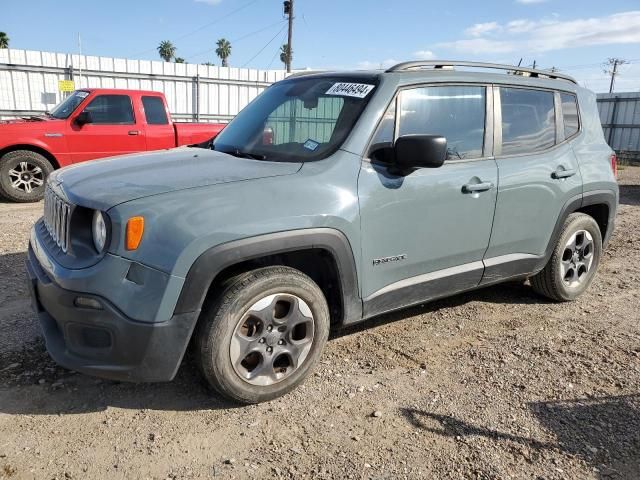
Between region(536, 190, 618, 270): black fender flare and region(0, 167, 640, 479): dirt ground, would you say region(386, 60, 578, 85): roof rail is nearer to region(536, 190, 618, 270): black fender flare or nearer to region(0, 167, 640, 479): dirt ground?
region(536, 190, 618, 270): black fender flare

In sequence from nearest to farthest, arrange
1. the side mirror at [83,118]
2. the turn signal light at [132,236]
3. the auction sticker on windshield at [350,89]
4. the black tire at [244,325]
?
the turn signal light at [132,236], the black tire at [244,325], the auction sticker on windshield at [350,89], the side mirror at [83,118]

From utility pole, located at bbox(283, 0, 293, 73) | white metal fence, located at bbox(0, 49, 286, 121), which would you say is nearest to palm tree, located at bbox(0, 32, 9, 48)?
utility pole, located at bbox(283, 0, 293, 73)

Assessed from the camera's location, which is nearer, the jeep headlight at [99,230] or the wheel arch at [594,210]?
the jeep headlight at [99,230]

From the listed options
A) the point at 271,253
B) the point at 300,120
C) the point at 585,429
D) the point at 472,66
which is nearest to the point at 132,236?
the point at 271,253

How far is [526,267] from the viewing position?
4.22 meters

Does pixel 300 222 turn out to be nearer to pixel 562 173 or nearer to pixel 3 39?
pixel 562 173

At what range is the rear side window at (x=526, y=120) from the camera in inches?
157

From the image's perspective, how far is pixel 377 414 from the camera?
296 cm

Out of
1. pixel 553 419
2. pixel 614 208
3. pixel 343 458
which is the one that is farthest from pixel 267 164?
pixel 614 208

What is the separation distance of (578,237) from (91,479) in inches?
163

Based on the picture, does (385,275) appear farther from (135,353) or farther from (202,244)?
(135,353)

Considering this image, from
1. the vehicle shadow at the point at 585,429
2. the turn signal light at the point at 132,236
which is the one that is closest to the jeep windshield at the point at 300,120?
the turn signal light at the point at 132,236

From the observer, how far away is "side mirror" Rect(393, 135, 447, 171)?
3.08 meters

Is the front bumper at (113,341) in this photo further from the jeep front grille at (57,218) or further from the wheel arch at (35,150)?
the wheel arch at (35,150)
